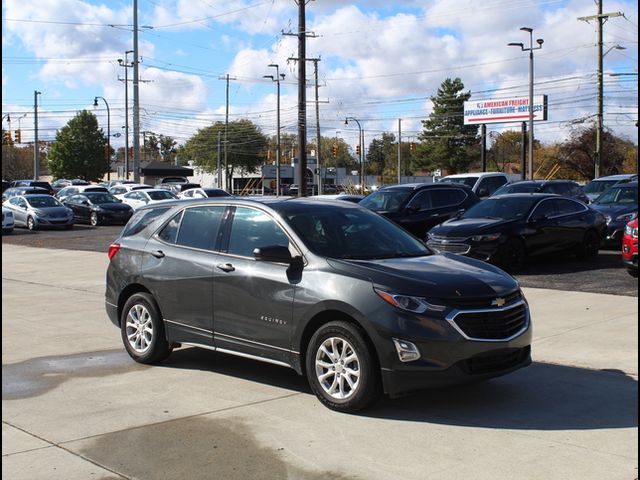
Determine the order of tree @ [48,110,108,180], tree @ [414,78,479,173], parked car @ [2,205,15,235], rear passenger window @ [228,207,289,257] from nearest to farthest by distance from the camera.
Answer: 1. rear passenger window @ [228,207,289,257]
2. parked car @ [2,205,15,235]
3. tree @ [48,110,108,180]
4. tree @ [414,78,479,173]

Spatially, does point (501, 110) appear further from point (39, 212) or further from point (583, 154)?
point (39, 212)

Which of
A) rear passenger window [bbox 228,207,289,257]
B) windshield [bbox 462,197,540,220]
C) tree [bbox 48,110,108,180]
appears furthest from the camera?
tree [bbox 48,110,108,180]

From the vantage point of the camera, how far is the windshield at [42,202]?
3397 cm

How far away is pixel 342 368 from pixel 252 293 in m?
1.14

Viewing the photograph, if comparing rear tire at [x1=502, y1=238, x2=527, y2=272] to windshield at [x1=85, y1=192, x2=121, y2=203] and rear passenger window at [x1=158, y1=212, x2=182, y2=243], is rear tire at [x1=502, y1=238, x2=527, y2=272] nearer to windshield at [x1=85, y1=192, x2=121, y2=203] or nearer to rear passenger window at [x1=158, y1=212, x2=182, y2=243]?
rear passenger window at [x1=158, y1=212, x2=182, y2=243]

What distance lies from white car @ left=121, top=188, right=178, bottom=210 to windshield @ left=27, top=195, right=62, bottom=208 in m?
4.19

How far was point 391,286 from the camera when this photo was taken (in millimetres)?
5762

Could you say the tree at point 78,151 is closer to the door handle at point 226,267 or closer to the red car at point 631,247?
the red car at point 631,247

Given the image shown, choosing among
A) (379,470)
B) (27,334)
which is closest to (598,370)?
(379,470)

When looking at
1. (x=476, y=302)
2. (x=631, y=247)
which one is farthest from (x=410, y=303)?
(x=631, y=247)

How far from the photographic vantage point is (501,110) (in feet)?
212

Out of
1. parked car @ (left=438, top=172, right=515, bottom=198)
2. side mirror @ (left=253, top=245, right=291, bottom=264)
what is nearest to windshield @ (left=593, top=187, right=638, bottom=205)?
parked car @ (left=438, top=172, right=515, bottom=198)

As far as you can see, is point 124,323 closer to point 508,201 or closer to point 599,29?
point 508,201

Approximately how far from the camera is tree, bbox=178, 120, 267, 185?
357 feet
